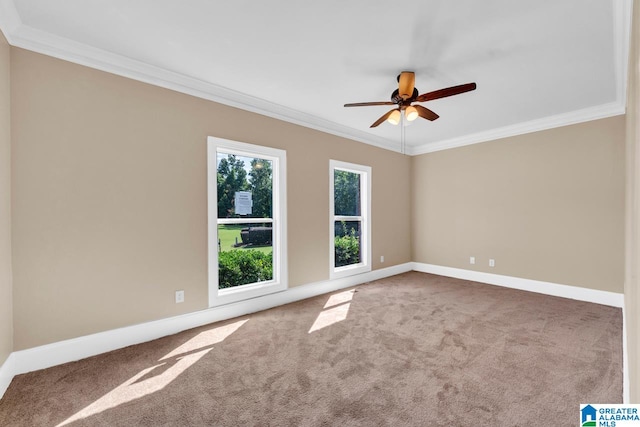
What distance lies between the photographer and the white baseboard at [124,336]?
2.18m

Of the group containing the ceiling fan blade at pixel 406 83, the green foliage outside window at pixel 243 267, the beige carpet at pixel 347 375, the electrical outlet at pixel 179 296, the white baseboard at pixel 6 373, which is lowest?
the beige carpet at pixel 347 375

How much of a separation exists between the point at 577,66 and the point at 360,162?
9.55 ft

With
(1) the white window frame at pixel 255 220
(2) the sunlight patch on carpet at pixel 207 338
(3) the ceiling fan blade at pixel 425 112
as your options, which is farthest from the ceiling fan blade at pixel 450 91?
(2) the sunlight patch on carpet at pixel 207 338

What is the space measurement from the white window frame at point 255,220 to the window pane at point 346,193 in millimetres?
1112

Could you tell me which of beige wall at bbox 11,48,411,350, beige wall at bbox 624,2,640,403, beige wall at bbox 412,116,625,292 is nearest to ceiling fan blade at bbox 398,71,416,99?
beige wall at bbox 624,2,640,403

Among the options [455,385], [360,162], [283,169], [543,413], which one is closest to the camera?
[543,413]

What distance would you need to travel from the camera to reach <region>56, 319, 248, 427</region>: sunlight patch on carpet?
5.95 ft

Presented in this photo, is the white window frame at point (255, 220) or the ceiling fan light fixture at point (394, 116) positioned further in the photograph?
the white window frame at point (255, 220)

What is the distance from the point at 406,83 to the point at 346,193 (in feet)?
7.86

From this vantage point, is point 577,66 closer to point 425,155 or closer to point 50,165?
point 425,155

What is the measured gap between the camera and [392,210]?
5.58m

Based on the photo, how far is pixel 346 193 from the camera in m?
4.89

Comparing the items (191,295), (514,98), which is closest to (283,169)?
(191,295)

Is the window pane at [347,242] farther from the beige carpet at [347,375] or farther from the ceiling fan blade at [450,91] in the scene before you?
the ceiling fan blade at [450,91]
